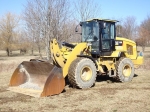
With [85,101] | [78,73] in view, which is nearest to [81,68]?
[78,73]

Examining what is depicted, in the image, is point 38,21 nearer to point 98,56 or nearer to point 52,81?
point 98,56

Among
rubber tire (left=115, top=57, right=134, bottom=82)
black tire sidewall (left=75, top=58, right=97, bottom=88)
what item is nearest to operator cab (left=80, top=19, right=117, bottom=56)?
rubber tire (left=115, top=57, right=134, bottom=82)

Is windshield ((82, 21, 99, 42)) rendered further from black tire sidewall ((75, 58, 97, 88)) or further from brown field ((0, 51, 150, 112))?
brown field ((0, 51, 150, 112))

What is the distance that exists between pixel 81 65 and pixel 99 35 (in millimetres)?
1624

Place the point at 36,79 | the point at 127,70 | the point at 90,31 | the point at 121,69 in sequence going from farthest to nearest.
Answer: the point at 127,70, the point at 121,69, the point at 90,31, the point at 36,79

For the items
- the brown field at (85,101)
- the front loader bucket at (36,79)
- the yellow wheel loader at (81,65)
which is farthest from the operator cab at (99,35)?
the front loader bucket at (36,79)

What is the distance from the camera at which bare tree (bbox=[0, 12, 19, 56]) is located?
157 feet

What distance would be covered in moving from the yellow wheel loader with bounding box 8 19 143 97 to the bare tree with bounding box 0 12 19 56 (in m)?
41.2

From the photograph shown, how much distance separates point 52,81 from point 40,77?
4.86ft

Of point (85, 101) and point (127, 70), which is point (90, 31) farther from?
point (85, 101)

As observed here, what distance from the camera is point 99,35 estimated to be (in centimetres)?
875

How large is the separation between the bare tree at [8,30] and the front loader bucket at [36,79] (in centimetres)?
4127

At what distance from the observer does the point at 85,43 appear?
846cm

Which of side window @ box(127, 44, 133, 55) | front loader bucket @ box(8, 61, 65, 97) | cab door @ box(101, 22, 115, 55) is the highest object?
cab door @ box(101, 22, 115, 55)
